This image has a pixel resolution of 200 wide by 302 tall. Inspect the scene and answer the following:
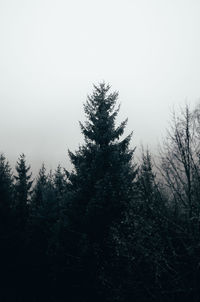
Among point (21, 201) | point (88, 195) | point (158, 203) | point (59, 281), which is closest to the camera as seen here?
point (158, 203)

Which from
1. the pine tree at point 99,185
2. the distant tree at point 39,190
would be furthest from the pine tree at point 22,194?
the pine tree at point 99,185

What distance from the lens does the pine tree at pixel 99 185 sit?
409 inches

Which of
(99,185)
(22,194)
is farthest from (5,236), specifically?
(99,185)

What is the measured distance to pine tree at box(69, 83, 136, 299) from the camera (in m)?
10.4

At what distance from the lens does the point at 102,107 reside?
1323 cm

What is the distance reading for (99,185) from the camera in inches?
421

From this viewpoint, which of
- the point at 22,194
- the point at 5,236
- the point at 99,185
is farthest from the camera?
the point at 22,194

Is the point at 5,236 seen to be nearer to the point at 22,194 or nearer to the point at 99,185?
the point at 22,194

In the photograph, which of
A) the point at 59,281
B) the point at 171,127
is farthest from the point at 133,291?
the point at 59,281

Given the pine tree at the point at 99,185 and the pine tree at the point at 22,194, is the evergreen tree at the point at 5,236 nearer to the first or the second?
the pine tree at the point at 22,194

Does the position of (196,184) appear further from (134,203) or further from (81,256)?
(81,256)

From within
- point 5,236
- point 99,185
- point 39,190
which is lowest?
point 5,236

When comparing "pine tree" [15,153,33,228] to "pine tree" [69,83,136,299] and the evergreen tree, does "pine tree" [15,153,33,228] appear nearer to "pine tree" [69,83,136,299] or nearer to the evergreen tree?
the evergreen tree

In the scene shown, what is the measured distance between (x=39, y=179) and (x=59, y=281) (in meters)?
Answer: 28.5
